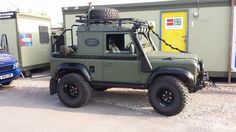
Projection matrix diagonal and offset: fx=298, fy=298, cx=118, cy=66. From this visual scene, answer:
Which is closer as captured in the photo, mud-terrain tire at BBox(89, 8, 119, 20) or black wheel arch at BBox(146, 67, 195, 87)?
black wheel arch at BBox(146, 67, 195, 87)

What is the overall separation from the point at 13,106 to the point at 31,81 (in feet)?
11.1

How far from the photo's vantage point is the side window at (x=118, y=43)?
6.54 metres

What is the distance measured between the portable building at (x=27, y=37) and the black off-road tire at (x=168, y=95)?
21.8 ft

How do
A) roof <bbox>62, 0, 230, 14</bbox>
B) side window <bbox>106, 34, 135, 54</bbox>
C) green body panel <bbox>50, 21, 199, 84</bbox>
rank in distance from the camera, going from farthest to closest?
roof <bbox>62, 0, 230, 14</bbox>
side window <bbox>106, 34, 135, 54</bbox>
green body panel <bbox>50, 21, 199, 84</bbox>

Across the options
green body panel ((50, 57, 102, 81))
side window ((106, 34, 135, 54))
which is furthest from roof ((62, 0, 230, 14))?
green body panel ((50, 57, 102, 81))

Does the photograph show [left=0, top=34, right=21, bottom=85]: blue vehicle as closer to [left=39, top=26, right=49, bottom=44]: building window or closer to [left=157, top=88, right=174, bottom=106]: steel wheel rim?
[left=39, top=26, right=49, bottom=44]: building window

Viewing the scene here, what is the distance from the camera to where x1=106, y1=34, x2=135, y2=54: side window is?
6.54m

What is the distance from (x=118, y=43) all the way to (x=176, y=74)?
4.93ft

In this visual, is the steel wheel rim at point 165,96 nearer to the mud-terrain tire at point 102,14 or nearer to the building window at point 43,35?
the mud-terrain tire at point 102,14

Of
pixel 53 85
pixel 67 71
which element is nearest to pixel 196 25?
pixel 67 71

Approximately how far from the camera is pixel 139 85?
6414mm

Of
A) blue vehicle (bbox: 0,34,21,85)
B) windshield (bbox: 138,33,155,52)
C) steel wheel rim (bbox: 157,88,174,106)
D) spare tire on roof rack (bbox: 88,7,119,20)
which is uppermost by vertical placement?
spare tire on roof rack (bbox: 88,7,119,20)

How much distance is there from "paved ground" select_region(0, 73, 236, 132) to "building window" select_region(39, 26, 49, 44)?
4.59m

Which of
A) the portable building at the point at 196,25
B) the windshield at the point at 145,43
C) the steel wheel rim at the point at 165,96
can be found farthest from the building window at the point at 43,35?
the steel wheel rim at the point at 165,96
